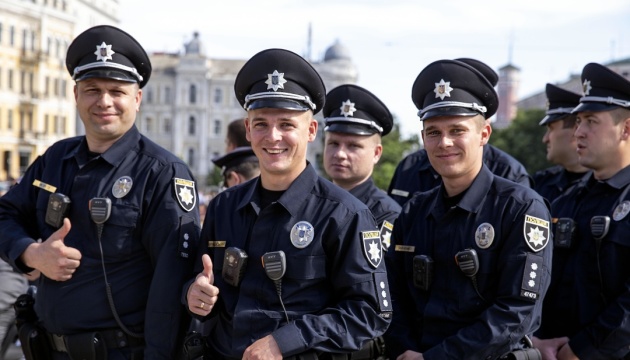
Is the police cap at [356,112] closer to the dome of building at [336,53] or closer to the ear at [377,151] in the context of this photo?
the ear at [377,151]

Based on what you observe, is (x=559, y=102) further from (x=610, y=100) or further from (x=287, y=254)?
(x=287, y=254)

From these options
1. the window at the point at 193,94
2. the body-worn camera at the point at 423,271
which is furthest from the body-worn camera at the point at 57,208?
the window at the point at 193,94

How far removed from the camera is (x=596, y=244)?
4.50 meters

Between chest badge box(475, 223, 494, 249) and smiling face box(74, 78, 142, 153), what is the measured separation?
6.93ft

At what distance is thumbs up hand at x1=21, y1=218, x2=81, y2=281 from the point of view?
→ 4.23 m

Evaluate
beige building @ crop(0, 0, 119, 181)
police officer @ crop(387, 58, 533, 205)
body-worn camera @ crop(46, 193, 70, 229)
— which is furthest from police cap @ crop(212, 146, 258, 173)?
beige building @ crop(0, 0, 119, 181)

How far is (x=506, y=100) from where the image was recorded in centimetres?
10550

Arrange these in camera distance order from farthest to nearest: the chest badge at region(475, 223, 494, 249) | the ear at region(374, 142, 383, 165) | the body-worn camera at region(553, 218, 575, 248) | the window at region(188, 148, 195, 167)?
the window at region(188, 148, 195, 167), the ear at region(374, 142, 383, 165), the body-worn camera at region(553, 218, 575, 248), the chest badge at region(475, 223, 494, 249)

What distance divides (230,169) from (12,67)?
55.0 metres

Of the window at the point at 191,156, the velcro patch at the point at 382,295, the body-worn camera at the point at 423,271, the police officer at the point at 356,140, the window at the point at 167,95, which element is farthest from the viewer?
the window at the point at 191,156

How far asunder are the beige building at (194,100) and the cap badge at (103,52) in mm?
91144

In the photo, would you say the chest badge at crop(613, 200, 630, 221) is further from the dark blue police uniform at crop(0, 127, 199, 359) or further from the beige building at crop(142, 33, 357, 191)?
the beige building at crop(142, 33, 357, 191)

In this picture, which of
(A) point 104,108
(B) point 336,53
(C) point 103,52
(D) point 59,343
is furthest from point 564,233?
(B) point 336,53

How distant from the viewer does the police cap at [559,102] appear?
6613 mm
